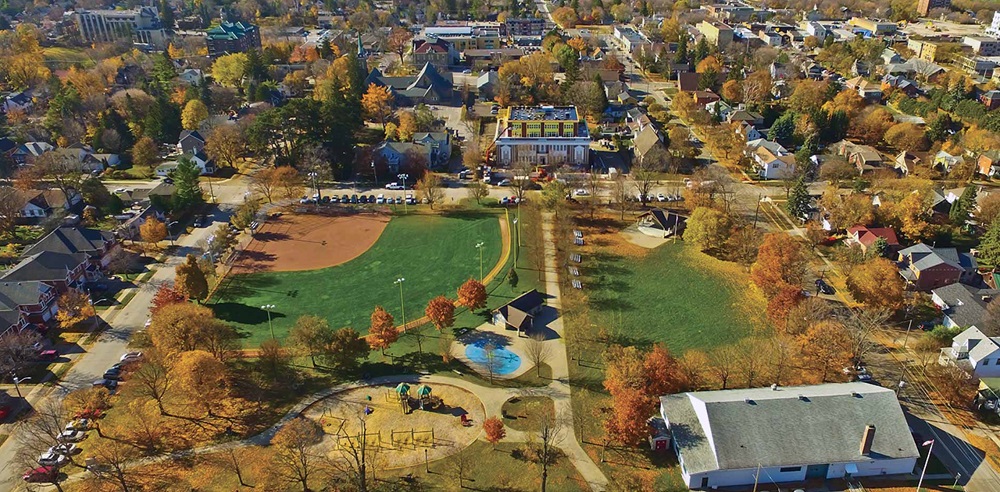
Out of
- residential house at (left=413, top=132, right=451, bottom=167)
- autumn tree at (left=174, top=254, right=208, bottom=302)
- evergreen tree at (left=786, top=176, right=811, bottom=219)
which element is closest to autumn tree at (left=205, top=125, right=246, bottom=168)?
residential house at (left=413, top=132, right=451, bottom=167)

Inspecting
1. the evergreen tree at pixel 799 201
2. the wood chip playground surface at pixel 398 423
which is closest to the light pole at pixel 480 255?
the wood chip playground surface at pixel 398 423

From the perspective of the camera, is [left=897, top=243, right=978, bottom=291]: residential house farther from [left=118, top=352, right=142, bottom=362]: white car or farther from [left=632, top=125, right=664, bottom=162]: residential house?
[left=118, top=352, right=142, bottom=362]: white car

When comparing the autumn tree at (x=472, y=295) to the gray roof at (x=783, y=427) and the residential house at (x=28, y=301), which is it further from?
the residential house at (x=28, y=301)

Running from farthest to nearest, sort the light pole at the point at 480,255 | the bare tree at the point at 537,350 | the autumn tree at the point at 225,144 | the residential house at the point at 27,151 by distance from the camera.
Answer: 1. the residential house at the point at 27,151
2. the autumn tree at the point at 225,144
3. the light pole at the point at 480,255
4. the bare tree at the point at 537,350

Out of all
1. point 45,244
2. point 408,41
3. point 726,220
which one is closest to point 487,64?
point 408,41

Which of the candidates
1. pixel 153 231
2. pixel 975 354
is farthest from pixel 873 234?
pixel 153 231
